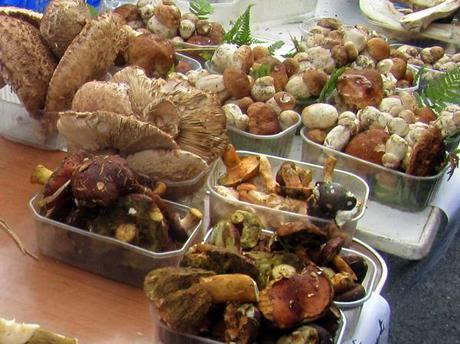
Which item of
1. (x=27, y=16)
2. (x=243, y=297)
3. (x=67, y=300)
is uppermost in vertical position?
(x=27, y=16)

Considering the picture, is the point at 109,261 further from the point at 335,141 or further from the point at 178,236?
the point at 335,141

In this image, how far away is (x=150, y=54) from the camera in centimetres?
136

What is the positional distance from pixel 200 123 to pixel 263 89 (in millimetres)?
323

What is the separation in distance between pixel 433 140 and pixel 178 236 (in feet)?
1.88

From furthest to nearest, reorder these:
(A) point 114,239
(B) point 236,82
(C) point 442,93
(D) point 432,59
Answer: (D) point 432,59
(C) point 442,93
(B) point 236,82
(A) point 114,239

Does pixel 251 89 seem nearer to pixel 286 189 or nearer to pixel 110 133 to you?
→ pixel 286 189

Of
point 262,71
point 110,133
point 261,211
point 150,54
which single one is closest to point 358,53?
point 262,71

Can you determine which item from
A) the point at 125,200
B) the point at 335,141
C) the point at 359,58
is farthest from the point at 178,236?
the point at 359,58

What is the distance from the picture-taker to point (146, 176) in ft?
3.21

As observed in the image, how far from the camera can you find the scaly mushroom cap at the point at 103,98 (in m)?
0.99

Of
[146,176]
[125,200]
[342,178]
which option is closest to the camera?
[125,200]

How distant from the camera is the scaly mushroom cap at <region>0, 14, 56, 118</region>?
1.09 meters

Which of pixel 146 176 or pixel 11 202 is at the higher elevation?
pixel 146 176

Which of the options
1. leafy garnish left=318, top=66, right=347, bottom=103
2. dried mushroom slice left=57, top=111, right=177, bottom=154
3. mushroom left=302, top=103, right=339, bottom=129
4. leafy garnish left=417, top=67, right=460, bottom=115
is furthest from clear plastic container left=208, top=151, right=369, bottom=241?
leafy garnish left=417, top=67, right=460, bottom=115
